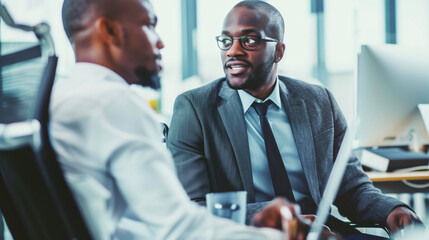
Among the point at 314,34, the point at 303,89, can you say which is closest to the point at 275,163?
the point at 303,89

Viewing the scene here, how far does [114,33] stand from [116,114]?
21 centimetres

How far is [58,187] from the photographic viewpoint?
72 centimetres

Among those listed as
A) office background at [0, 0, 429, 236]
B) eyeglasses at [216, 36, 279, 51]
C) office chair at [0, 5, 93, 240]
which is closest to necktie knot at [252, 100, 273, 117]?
eyeglasses at [216, 36, 279, 51]

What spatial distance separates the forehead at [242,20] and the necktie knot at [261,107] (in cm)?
32

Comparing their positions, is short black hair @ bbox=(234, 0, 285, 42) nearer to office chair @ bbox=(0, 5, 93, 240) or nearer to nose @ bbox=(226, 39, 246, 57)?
nose @ bbox=(226, 39, 246, 57)

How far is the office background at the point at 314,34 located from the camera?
4.82 m

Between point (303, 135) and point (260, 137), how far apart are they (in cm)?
16

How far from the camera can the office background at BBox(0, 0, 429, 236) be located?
4.82 m

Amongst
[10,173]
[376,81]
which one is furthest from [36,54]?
[376,81]

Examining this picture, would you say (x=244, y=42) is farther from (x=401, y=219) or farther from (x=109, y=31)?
(x=109, y=31)

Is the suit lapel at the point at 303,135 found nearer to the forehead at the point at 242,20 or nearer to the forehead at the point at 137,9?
the forehead at the point at 242,20

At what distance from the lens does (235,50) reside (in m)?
1.80

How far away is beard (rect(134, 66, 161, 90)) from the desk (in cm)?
122

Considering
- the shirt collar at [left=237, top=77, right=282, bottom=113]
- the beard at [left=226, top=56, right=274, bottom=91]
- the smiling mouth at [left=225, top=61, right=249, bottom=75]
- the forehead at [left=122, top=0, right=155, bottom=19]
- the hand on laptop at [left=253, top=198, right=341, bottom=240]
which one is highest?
the forehead at [left=122, top=0, right=155, bottom=19]
